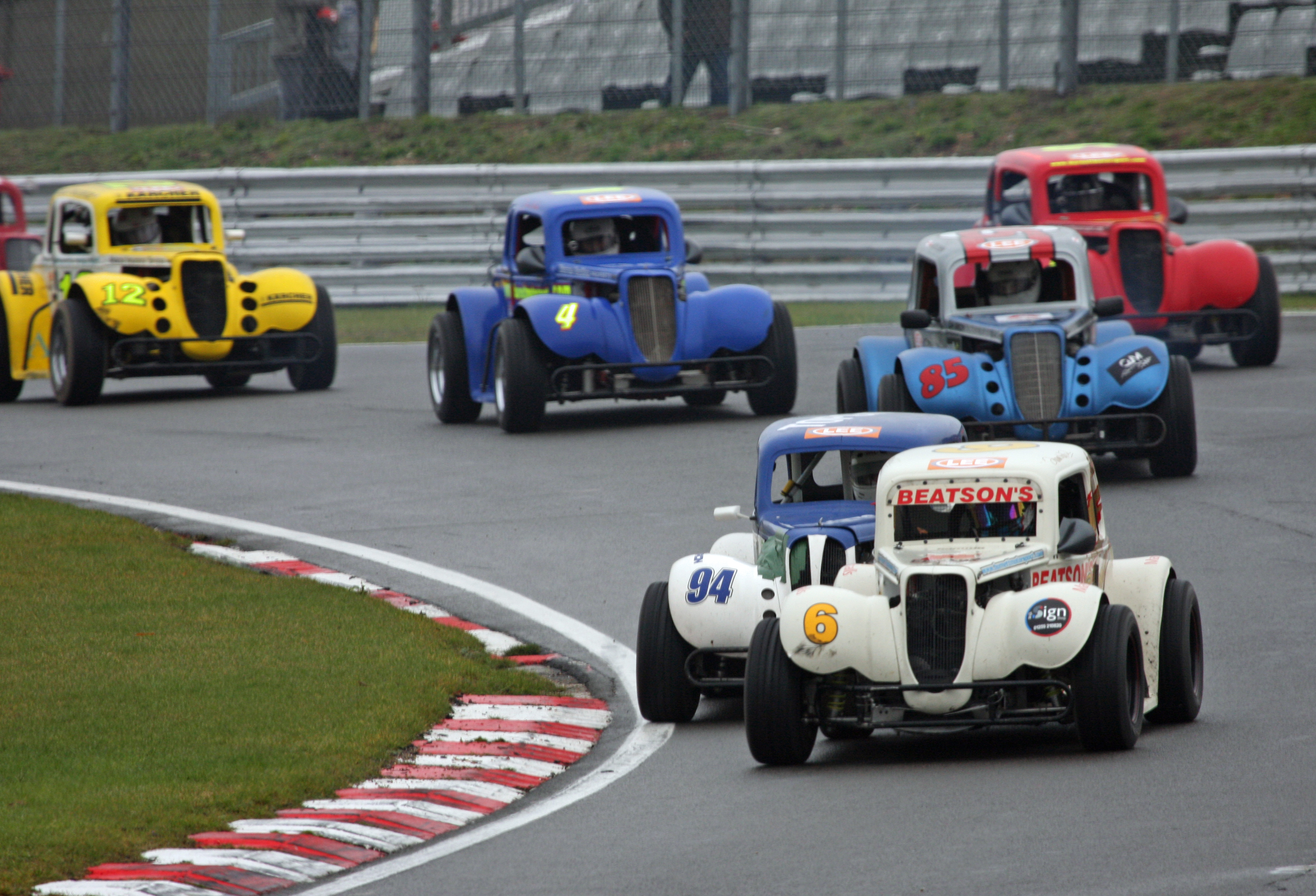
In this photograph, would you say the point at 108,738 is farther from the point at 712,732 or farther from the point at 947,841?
the point at 947,841

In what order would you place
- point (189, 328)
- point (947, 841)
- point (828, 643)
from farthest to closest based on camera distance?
point (189, 328) < point (828, 643) < point (947, 841)

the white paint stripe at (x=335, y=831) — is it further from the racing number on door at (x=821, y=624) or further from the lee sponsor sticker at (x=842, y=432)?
the lee sponsor sticker at (x=842, y=432)

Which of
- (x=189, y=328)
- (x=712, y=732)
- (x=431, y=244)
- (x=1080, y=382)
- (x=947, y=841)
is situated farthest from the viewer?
(x=431, y=244)

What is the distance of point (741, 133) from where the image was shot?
2811cm

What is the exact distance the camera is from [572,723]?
8531 millimetres

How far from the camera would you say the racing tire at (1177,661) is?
7.87 meters

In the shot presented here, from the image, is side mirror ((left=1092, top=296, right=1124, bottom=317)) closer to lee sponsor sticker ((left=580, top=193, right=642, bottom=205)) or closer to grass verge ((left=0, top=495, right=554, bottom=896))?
lee sponsor sticker ((left=580, top=193, right=642, bottom=205))

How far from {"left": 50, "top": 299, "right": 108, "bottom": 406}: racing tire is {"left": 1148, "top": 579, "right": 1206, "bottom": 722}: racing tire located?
1279 cm

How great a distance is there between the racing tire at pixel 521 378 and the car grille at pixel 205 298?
Result: 12.9 ft

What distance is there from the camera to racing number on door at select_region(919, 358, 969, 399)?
13562 mm

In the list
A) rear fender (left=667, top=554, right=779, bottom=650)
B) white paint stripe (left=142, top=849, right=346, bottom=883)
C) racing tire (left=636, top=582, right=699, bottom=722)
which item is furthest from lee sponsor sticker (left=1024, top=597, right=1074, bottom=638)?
white paint stripe (left=142, top=849, right=346, bottom=883)

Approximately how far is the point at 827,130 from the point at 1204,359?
9.46 metres

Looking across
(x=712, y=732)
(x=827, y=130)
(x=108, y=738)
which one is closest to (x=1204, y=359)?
(x=827, y=130)

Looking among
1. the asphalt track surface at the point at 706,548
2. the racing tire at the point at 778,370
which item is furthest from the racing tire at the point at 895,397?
the racing tire at the point at 778,370
